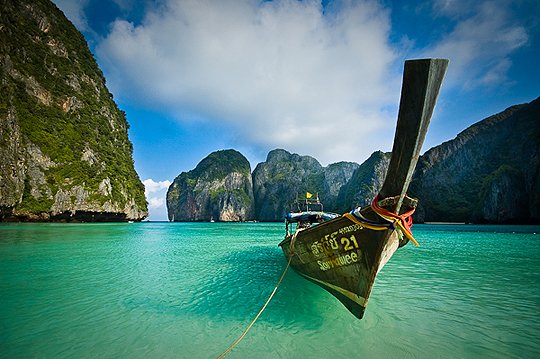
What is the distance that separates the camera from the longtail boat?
8.02 feet

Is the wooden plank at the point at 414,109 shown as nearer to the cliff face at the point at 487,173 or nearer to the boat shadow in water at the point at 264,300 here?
the boat shadow in water at the point at 264,300

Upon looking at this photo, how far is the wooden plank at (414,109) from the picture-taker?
7.62 feet

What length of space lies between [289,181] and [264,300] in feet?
447

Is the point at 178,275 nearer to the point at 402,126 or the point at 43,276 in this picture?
the point at 43,276

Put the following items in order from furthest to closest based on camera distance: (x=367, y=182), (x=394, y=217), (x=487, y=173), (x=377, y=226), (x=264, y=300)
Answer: (x=367, y=182)
(x=487, y=173)
(x=264, y=300)
(x=377, y=226)
(x=394, y=217)

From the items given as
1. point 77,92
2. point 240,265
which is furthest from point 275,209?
point 240,265

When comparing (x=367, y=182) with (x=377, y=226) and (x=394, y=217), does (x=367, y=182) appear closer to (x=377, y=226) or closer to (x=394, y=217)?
(x=377, y=226)

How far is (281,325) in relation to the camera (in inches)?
183

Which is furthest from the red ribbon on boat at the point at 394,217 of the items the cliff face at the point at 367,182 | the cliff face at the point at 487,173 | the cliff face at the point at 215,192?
the cliff face at the point at 215,192

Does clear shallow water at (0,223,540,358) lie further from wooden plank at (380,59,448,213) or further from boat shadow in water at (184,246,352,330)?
wooden plank at (380,59,448,213)

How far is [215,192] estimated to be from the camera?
5512 inches

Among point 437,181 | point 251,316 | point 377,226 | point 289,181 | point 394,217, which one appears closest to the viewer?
point 394,217

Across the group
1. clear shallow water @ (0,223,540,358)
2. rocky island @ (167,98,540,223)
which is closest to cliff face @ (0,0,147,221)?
clear shallow water @ (0,223,540,358)

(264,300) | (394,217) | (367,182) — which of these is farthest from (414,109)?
(367,182)
